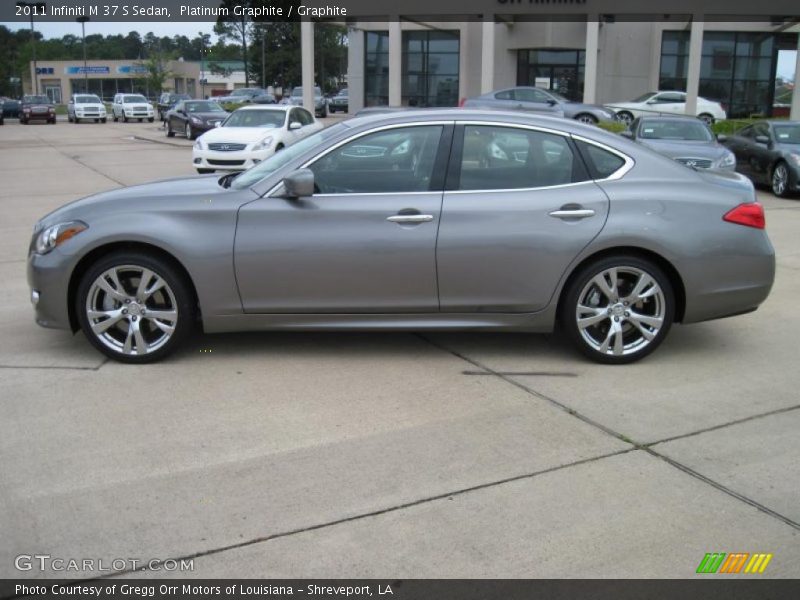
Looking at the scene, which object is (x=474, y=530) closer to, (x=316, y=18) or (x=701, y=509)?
(x=701, y=509)

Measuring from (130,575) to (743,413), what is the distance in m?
3.45

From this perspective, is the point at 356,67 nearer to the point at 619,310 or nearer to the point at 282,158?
the point at 282,158

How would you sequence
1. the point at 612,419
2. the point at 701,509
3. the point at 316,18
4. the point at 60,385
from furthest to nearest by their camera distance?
the point at 316,18 → the point at 60,385 → the point at 612,419 → the point at 701,509

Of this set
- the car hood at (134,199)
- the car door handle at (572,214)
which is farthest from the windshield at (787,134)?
the car hood at (134,199)

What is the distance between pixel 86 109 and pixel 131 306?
48.0 m

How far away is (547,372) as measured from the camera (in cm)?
551

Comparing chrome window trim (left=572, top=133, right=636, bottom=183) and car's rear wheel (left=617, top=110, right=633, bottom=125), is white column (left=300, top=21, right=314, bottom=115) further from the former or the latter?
chrome window trim (left=572, top=133, right=636, bottom=183)

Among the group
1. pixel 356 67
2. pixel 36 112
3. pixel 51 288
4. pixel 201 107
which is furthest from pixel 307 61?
pixel 51 288

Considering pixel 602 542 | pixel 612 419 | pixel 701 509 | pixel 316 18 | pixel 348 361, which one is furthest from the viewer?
pixel 316 18

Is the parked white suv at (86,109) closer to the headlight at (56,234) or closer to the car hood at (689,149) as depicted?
the car hood at (689,149)

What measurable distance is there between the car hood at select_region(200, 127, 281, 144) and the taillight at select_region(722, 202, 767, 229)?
1393 centimetres

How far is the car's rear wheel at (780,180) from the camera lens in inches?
600

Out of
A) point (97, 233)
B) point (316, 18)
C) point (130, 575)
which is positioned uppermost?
point (316, 18)

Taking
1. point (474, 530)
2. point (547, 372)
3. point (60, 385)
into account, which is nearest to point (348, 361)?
point (547, 372)
